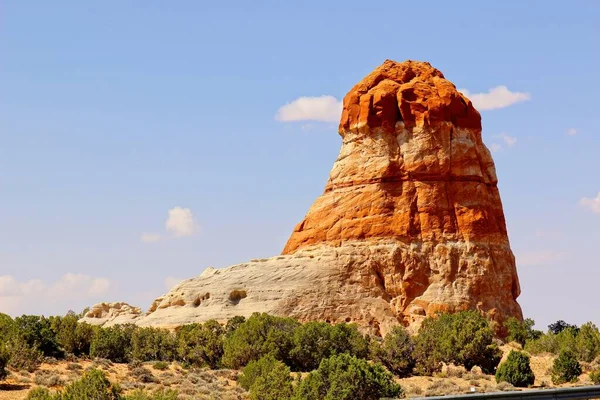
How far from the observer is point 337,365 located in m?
35.6

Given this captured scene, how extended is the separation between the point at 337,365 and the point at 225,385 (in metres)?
8.29

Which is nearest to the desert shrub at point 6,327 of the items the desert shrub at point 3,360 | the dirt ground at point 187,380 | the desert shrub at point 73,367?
the dirt ground at point 187,380

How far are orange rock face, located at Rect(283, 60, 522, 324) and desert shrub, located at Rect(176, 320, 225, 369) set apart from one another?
19651 mm

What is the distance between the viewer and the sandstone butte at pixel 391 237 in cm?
7275

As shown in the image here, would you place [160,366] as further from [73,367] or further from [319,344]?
[319,344]

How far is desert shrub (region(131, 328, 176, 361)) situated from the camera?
5381cm

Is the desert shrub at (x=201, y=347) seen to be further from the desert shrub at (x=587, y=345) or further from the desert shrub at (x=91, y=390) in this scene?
the desert shrub at (x=91, y=390)

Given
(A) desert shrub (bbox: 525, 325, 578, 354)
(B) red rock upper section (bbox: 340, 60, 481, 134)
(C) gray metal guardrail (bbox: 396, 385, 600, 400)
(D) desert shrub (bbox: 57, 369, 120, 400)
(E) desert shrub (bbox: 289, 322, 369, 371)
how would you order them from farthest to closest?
(B) red rock upper section (bbox: 340, 60, 481, 134) < (A) desert shrub (bbox: 525, 325, 578, 354) < (E) desert shrub (bbox: 289, 322, 369, 371) < (D) desert shrub (bbox: 57, 369, 120, 400) < (C) gray metal guardrail (bbox: 396, 385, 600, 400)

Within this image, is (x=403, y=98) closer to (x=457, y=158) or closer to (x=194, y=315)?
(x=457, y=158)

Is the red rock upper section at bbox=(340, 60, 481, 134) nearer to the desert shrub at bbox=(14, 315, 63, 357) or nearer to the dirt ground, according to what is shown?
the dirt ground

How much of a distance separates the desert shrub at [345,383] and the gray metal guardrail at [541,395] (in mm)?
9892

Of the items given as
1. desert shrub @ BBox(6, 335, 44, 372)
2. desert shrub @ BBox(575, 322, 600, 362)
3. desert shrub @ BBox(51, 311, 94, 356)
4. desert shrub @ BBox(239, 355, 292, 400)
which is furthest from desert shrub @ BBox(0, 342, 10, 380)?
desert shrub @ BBox(575, 322, 600, 362)

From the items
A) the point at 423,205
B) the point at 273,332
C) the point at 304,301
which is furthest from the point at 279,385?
the point at 423,205

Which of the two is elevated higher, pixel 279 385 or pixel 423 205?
pixel 423 205
